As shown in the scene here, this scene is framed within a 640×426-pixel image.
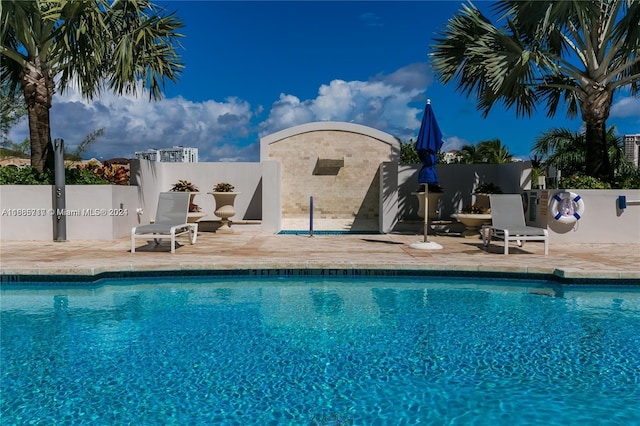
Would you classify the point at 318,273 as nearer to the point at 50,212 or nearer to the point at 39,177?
the point at 50,212

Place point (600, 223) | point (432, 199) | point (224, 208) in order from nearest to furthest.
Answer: point (600, 223) → point (432, 199) → point (224, 208)

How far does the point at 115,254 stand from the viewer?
28.7 feet

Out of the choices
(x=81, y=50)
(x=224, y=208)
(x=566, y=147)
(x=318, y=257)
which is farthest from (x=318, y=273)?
(x=566, y=147)

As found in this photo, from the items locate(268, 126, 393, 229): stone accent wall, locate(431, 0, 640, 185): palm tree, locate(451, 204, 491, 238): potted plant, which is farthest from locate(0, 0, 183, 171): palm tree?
locate(451, 204, 491, 238): potted plant

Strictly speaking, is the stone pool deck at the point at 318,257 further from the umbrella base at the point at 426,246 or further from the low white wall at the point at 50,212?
the low white wall at the point at 50,212

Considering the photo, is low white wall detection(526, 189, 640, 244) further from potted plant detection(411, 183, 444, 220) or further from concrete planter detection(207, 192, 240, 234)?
concrete planter detection(207, 192, 240, 234)

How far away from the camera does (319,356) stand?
4453 millimetres

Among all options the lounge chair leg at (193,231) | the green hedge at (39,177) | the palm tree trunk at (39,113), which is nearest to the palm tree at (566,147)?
the lounge chair leg at (193,231)

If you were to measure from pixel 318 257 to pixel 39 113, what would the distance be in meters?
7.54

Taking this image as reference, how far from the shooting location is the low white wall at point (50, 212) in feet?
35.6

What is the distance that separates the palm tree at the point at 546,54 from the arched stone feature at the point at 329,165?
4753 millimetres

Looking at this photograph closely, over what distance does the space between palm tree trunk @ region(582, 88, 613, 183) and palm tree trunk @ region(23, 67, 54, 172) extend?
1234 centimetres

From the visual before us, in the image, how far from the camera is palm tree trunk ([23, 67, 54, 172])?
10.9 meters

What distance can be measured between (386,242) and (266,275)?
415cm
